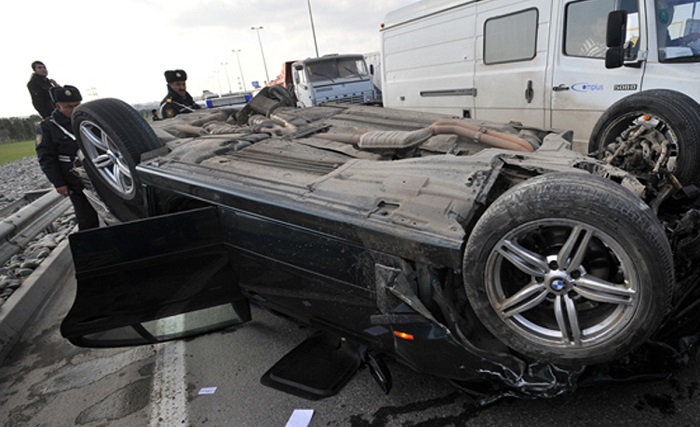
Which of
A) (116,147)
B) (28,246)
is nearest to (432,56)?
(116,147)

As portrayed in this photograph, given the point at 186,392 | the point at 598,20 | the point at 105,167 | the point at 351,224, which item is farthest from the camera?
the point at 598,20

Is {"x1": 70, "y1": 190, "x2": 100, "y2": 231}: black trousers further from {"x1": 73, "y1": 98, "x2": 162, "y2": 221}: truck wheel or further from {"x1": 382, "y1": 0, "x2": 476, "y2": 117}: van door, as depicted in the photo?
{"x1": 382, "y1": 0, "x2": 476, "y2": 117}: van door

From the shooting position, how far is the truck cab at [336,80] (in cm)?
1325

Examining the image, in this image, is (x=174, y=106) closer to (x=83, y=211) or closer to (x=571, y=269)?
(x=83, y=211)

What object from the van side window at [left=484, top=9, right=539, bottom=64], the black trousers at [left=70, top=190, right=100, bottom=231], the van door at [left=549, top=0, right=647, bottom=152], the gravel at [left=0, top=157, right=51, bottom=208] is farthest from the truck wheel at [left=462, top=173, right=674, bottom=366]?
the gravel at [left=0, top=157, right=51, bottom=208]

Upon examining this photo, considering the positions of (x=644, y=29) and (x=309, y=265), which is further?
(x=644, y=29)

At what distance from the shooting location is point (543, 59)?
505 cm

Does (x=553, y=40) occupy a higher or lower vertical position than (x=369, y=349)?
higher

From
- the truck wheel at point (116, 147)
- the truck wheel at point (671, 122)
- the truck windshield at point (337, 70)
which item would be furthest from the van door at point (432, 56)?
the truck windshield at point (337, 70)

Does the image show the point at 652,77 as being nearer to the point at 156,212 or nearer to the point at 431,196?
the point at 431,196

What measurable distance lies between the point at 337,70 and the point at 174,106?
8.22 m

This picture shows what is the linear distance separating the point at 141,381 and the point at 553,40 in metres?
5.32

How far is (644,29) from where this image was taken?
13.3ft

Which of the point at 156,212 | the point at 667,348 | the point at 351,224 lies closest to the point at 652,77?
the point at 667,348
